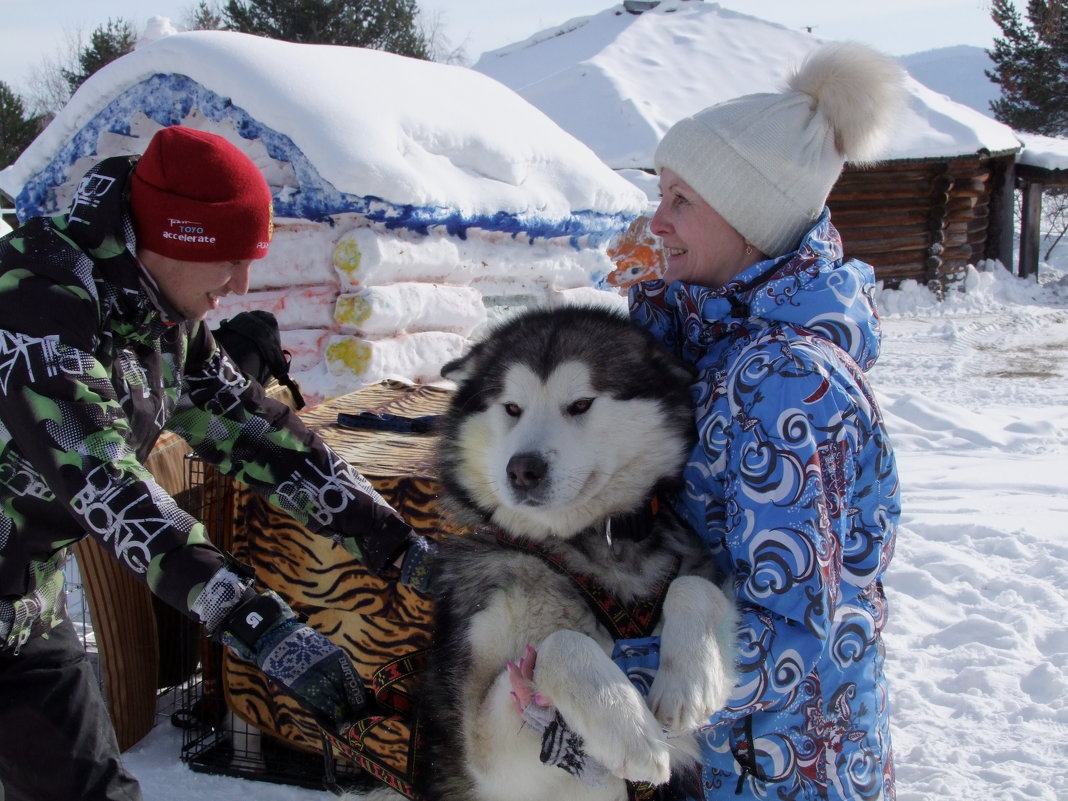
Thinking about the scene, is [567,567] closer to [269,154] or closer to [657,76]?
[269,154]

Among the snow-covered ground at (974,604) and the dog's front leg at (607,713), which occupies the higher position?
the dog's front leg at (607,713)

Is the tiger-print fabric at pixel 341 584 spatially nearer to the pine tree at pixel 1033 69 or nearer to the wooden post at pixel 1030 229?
the wooden post at pixel 1030 229

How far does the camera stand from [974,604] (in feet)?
14.1

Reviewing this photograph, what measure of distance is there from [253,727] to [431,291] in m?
3.76

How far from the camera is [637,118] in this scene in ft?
51.9

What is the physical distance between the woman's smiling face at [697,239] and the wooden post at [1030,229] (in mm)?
18171

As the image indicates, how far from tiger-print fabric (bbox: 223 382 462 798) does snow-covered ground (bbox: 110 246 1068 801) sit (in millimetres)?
282

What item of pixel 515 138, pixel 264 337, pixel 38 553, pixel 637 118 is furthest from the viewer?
pixel 637 118

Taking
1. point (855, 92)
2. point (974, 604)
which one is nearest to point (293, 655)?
point (855, 92)

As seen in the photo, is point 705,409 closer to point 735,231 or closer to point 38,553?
point 735,231

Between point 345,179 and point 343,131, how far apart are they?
1.13 feet

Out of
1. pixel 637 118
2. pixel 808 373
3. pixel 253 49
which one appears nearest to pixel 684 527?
pixel 808 373

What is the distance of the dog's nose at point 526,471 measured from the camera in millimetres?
1851

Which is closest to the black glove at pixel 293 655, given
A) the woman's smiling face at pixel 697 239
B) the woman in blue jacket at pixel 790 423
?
the woman in blue jacket at pixel 790 423
